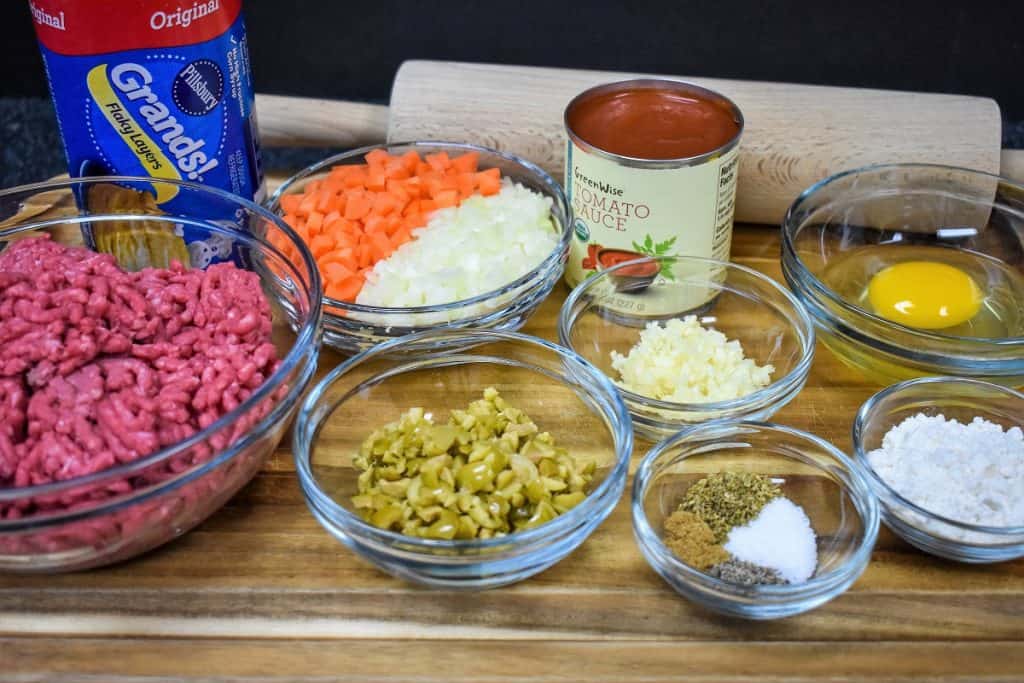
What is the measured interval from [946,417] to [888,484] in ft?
0.75

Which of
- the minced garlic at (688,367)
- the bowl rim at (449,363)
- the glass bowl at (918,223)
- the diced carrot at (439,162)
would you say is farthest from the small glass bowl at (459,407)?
the glass bowl at (918,223)

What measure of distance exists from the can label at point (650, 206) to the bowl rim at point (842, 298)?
0.12 metres

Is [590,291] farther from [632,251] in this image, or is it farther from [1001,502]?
[1001,502]

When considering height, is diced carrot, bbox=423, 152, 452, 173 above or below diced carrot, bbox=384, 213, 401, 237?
above

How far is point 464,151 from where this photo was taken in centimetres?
206

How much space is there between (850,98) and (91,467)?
1.52 meters

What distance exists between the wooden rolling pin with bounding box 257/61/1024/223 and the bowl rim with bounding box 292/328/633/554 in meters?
0.57

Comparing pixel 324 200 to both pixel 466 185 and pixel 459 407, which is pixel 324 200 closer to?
pixel 466 185

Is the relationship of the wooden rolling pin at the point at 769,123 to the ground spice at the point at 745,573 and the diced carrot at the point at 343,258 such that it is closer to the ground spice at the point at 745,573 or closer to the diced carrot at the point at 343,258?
the diced carrot at the point at 343,258

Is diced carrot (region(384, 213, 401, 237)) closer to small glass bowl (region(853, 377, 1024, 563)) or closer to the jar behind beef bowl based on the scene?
the jar behind beef bowl

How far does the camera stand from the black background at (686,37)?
9.16 feet

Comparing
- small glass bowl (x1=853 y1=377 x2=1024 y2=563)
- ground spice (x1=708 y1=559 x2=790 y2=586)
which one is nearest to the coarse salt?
ground spice (x1=708 y1=559 x2=790 y2=586)

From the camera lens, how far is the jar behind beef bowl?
131 cm

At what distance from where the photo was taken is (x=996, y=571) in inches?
57.7
